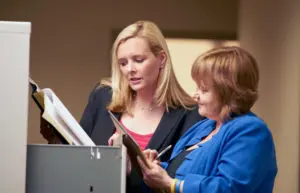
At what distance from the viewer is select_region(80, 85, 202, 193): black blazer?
1.66 meters

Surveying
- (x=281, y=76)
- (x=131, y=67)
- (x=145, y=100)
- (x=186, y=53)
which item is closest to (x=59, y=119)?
(x=131, y=67)

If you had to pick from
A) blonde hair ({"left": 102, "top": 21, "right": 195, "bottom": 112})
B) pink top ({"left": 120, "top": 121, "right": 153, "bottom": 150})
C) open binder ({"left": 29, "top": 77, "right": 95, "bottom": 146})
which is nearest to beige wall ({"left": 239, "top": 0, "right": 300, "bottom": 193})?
blonde hair ({"left": 102, "top": 21, "right": 195, "bottom": 112})

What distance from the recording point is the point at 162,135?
5.45ft

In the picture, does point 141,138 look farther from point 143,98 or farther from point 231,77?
point 231,77

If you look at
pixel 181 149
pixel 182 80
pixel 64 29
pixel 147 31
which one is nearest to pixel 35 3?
pixel 64 29

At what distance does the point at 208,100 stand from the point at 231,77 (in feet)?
0.26

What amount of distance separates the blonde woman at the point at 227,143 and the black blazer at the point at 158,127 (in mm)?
334

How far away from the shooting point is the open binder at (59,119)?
1.16 m

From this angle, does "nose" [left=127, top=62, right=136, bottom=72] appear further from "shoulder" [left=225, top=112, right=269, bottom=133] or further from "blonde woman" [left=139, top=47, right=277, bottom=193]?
"shoulder" [left=225, top=112, right=269, bottom=133]

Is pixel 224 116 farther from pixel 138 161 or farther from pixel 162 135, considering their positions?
pixel 162 135

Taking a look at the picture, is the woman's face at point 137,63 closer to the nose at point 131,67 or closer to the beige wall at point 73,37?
the nose at point 131,67

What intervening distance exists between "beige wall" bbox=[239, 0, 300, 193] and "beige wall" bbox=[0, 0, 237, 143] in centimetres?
Result: 114

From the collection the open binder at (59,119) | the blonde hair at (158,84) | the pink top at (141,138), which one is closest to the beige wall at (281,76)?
the blonde hair at (158,84)

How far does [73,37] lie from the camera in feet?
13.2
